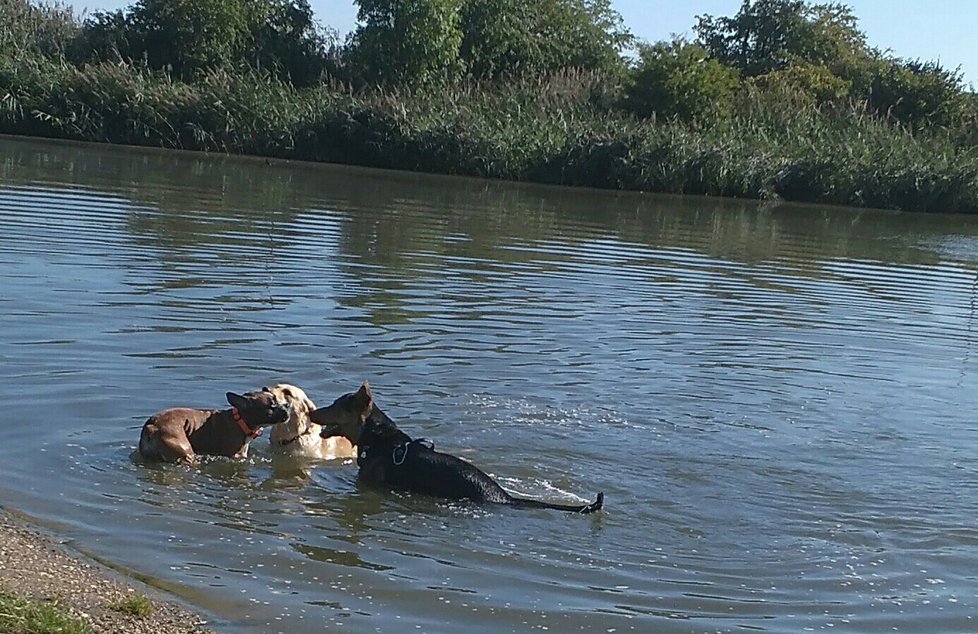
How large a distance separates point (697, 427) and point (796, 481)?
56.4 inches

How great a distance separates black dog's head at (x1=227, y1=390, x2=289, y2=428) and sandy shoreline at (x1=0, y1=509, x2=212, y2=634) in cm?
225

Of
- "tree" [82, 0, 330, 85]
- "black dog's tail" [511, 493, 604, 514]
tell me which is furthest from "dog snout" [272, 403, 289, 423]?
"tree" [82, 0, 330, 85]

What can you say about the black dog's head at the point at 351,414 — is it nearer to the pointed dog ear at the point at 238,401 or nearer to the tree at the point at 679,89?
the pointed dog ear at the point at 238,401

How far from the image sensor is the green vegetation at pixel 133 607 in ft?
17.5

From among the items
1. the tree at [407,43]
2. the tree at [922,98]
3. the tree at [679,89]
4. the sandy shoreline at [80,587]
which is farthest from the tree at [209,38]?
the sandy shoreline at [80,587]

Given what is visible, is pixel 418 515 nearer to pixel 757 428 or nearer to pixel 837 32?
pixel 757 428

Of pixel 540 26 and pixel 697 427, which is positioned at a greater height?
pixel 540 26

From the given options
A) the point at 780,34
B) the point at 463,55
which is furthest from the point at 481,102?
the point at 780,34

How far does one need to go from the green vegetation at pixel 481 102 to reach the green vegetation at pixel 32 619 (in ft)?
115

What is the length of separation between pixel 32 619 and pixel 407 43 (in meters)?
46.1

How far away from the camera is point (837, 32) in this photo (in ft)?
228

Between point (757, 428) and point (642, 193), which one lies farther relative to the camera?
point (642, 193)

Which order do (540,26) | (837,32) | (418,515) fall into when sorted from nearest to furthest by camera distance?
(418,515), (540,26), (837,32)

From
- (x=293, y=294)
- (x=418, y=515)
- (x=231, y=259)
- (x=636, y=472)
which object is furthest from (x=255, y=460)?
(x=231, y=259)
